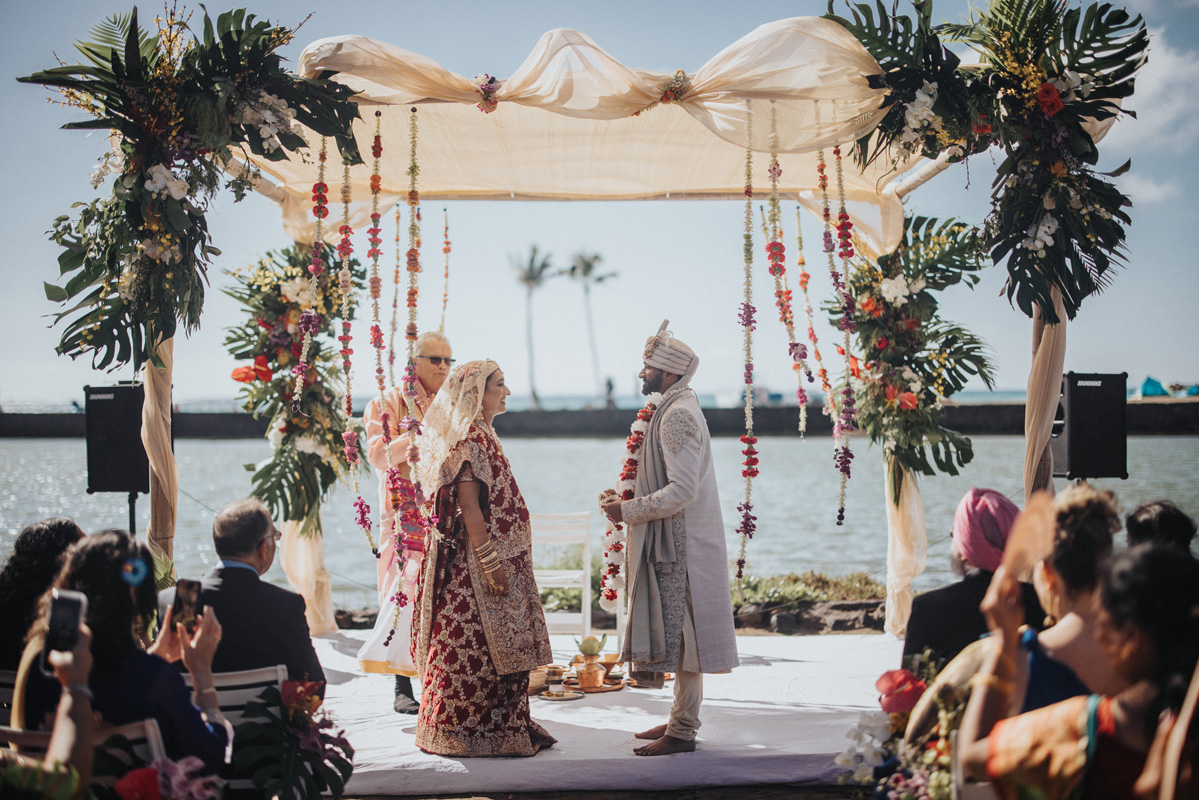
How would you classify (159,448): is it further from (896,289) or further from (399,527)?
(896,289)

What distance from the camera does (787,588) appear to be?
8.15 metres

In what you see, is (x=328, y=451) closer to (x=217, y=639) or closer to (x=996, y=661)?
(x=217, y=639)

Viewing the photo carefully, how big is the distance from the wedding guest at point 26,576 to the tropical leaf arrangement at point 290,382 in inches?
146

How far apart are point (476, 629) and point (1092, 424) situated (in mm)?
3876

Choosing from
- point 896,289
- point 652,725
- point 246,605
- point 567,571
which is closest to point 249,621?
point 246,605

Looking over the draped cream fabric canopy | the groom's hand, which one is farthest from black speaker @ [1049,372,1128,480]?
the groom's hand

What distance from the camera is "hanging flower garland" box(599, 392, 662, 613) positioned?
4.44m

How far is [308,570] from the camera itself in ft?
21.6

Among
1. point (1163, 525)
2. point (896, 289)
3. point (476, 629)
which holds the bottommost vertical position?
point (476, 629)

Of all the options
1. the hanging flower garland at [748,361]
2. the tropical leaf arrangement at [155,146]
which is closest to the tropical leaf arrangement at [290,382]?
the tropical leaf arrangement at [155,146]

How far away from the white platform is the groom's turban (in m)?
1.71

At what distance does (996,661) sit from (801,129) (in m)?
3.02

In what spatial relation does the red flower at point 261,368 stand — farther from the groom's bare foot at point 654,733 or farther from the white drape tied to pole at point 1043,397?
the white drape tied to pole at point 1043,397

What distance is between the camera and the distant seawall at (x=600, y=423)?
93.9 ft
